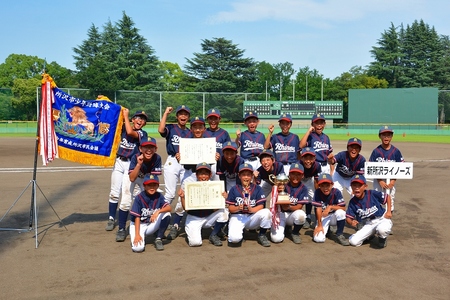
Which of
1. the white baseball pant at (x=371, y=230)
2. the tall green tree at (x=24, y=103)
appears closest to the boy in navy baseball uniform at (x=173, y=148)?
the white baseball pant at (x=371, y=230)

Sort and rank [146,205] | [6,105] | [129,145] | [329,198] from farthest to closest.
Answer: [6,105] → [129,145] → [329,198] → [146,205]

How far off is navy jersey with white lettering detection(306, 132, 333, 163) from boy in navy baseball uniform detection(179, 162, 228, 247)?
2169mm

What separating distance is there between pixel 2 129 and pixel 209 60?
3307 centimetres

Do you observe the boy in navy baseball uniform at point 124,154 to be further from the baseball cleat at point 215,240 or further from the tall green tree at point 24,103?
the tall green tree at point 24,103

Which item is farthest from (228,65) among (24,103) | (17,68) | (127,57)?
(17,68)

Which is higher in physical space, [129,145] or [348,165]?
[129,145]

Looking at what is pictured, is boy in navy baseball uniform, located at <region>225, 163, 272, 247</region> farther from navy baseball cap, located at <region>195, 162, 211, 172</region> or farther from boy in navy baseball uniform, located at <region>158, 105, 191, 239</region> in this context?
boy in navy baseball uniform, located at <region>158, 105, 191, 239</region>

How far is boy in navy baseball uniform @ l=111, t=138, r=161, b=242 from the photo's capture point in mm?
6406

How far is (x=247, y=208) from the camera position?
20.7ft

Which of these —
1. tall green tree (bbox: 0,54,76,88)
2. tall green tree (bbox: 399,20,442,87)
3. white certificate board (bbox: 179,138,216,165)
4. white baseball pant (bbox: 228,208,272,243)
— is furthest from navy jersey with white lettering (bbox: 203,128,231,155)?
tall green tree (bbox: 0,54,76,88)

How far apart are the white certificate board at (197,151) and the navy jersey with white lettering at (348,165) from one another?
7.94 ft

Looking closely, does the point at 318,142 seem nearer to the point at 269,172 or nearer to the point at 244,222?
the point at 269,172

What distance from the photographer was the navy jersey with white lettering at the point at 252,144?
24.0 feet

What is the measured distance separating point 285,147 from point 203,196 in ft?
6.50
